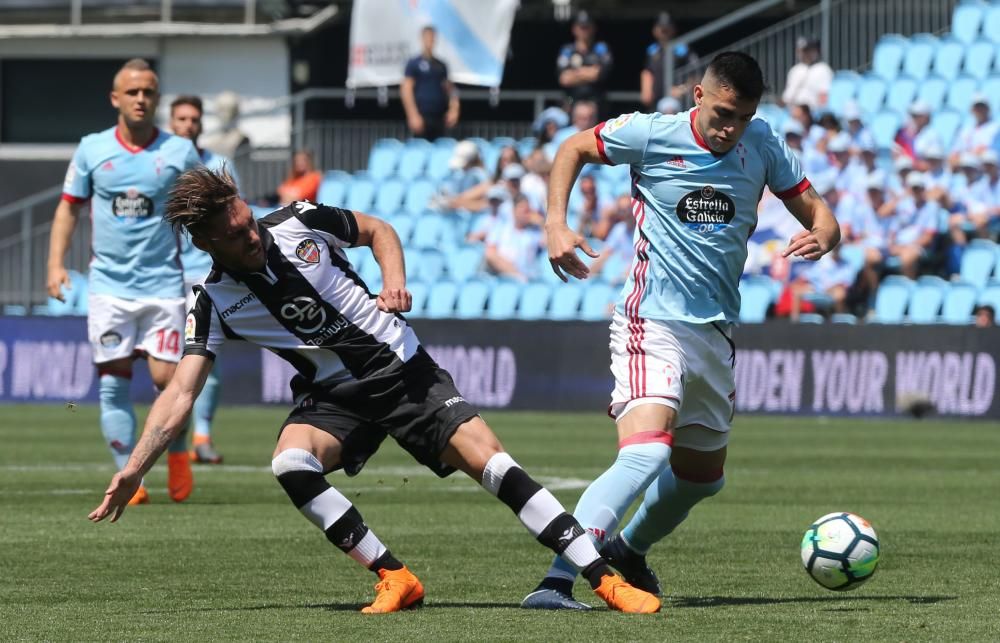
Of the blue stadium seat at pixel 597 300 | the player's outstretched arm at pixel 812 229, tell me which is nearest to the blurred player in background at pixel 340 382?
the player's outstretched arm at pixel 812 229

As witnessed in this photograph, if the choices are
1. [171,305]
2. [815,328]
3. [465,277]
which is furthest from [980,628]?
[465,277]

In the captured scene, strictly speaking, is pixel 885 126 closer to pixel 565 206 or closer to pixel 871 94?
pixel 871 94

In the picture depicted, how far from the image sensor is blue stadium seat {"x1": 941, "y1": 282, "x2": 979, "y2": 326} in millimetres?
19938

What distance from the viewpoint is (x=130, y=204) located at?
11.5 metres

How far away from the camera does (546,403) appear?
21031 mm

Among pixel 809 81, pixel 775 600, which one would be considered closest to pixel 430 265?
pixel 809 81

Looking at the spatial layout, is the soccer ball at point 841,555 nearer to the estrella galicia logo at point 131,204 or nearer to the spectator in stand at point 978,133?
the estrella galicia logo at point 131,204

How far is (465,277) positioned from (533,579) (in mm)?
15680

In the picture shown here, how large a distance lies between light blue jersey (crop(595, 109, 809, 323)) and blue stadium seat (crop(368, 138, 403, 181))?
19161 millimetres

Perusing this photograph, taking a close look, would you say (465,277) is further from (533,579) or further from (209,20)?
(533,579)

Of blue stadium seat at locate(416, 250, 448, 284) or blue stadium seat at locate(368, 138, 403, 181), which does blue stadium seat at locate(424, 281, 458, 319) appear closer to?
blue stadium seat at locate(416, 250, 448, 284)

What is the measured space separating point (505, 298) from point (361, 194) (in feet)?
13.1

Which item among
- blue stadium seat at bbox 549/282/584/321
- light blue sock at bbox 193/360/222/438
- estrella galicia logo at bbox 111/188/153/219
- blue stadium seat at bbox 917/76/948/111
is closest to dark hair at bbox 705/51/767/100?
estrella galicia logo at bbox 111/188/153/219

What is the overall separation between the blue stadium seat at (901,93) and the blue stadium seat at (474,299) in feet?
18.7
